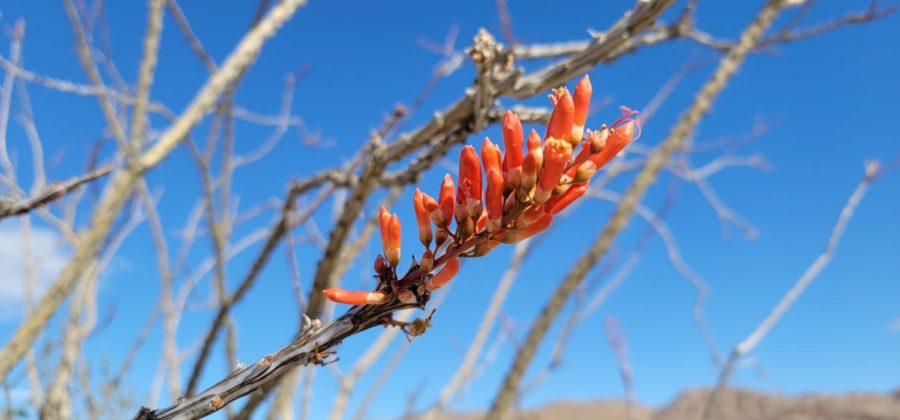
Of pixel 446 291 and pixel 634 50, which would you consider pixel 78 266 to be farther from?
pixel 446 291

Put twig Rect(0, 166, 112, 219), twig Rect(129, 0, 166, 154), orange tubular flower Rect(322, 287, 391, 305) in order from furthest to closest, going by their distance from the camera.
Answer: twig Rect(129, 0, 166, 154) → twig Rect(0, 166, 112, 219) → orange tubular flower Rect(322, 287, 391, 305)

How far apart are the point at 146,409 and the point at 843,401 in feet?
44.7

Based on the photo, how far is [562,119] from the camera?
2.85 feet

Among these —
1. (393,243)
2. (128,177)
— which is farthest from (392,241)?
(128,177)

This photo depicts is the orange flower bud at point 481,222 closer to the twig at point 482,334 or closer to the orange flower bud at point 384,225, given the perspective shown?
the orange flower bud at point 384,225

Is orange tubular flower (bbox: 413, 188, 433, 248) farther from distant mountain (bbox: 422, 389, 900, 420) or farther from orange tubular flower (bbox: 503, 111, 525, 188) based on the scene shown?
distant mountain (bbox: 422, 389, 900, 420)

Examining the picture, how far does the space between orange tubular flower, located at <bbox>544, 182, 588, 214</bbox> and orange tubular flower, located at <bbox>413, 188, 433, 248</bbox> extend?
0.16 meters

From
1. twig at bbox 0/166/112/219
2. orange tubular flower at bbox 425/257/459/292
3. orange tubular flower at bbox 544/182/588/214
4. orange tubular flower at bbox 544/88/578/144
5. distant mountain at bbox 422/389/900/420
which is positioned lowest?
orange tubular flower at bbox 425/257/459/292

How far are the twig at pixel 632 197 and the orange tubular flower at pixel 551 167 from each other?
1.87 m

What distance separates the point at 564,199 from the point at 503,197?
0.08 m

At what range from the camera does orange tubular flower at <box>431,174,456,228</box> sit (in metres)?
0.89

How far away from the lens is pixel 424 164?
5.77 ft

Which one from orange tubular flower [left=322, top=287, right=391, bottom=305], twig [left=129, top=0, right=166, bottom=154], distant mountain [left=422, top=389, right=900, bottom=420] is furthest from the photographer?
distant mountain [left=422, top=389, right=900, bottom=420]

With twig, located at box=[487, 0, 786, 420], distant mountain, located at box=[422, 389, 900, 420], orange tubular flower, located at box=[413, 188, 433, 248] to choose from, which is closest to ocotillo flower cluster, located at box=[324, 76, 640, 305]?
orange tubular flower, located at box=[413, 188, 433, 248]
